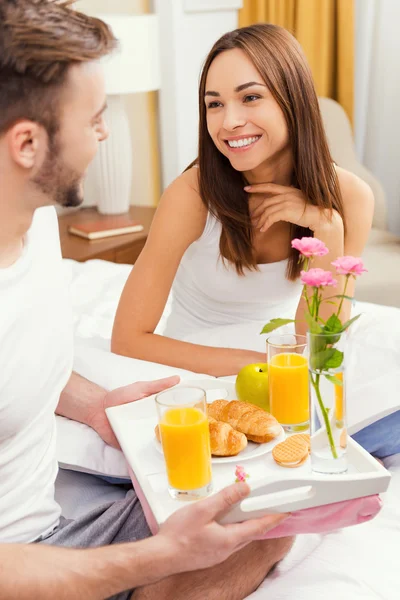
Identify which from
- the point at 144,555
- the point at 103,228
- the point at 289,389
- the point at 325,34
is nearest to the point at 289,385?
the point at 289,389

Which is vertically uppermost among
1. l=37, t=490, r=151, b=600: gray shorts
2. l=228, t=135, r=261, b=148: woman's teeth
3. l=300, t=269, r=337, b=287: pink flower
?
l=228, t=135, r=261, b=148: woman's teeth

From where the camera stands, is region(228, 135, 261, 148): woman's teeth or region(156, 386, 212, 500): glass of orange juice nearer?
region(156, 386, 212, 500): glass of orange juice

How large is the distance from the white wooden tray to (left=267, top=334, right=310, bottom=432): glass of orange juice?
4.7 inches

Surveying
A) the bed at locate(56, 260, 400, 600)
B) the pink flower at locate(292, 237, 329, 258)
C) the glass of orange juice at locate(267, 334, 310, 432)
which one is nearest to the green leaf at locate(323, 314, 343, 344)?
the pink flower at locate(292, 237, 329, 258)

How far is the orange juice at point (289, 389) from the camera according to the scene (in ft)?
4.66

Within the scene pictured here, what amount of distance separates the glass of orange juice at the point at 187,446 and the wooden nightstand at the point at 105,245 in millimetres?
2035

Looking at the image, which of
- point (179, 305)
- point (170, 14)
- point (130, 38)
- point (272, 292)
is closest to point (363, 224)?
point (272, 292)

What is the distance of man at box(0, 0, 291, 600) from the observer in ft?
3.63

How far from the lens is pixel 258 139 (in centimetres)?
197

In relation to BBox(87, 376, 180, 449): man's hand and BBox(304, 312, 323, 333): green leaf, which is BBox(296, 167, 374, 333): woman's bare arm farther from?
BBox(304, 312, 323, 333): green leaf

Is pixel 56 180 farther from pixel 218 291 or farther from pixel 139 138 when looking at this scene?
pixel 139 138

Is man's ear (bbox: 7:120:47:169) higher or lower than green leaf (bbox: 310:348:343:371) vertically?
higher

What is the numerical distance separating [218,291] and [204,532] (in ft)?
3.76

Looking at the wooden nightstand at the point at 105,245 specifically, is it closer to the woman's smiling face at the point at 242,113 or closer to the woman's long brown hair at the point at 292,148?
the woman's long brown hair at the point at 292,148
